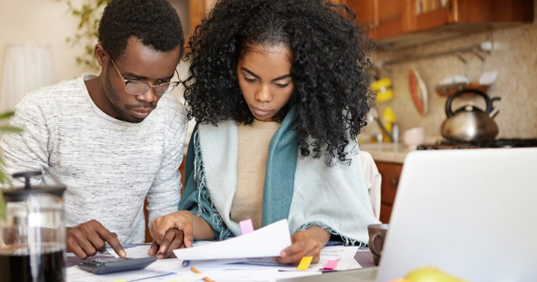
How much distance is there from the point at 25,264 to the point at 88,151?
83cm

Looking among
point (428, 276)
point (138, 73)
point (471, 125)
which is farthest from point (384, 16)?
point (428, 276)

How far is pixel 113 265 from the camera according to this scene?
3.60 feet

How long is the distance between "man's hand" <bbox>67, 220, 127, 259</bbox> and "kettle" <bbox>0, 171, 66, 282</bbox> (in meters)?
0.41

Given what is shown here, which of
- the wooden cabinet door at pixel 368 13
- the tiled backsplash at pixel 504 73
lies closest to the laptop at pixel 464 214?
the tiled backsplash at pixel 504 73

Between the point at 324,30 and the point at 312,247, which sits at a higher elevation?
the point at 324,30

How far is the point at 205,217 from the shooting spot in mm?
1538

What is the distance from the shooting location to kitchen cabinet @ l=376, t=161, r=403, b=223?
116 inches

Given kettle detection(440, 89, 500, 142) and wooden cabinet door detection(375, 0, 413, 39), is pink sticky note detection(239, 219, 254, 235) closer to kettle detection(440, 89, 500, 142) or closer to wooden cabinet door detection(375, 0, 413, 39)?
kettle detection(440, 89, 500, 142)

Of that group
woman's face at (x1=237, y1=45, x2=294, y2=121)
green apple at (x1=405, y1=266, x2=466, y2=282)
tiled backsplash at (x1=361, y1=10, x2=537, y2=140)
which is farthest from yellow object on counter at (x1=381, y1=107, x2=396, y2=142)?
green apple at (x1=405, y1=266, x2=466, y2=282)

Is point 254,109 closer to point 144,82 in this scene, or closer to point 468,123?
point 144,82

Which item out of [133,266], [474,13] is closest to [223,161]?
[133,266]

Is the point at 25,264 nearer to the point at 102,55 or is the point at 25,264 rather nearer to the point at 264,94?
the point at 264,94

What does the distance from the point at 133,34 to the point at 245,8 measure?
27cm

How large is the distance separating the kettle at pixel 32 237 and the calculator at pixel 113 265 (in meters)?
0.30
